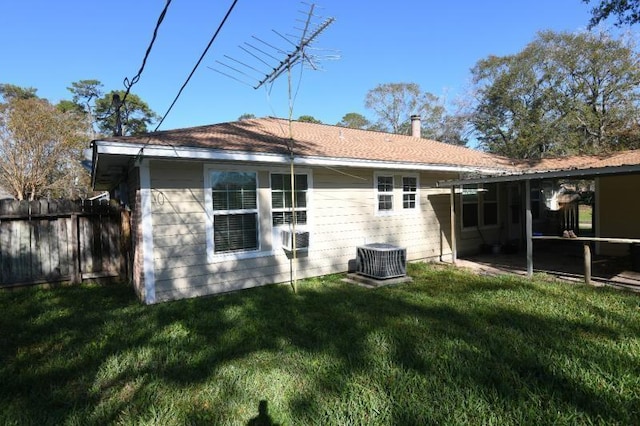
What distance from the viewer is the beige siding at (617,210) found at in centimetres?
952

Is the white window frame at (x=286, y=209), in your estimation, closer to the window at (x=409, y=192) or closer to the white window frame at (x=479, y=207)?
the window at (x=409, y=192)

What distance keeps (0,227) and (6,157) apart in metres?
21.6

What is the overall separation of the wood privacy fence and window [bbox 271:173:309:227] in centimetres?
307

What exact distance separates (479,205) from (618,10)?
819 centimetres

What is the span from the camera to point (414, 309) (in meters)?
5.27

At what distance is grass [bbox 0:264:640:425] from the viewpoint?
2818mm

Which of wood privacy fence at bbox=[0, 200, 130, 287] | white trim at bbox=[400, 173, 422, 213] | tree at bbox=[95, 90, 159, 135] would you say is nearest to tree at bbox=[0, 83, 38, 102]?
tree at bbox=[95, 90, 159, 135]

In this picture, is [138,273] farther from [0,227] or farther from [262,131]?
[262,131]

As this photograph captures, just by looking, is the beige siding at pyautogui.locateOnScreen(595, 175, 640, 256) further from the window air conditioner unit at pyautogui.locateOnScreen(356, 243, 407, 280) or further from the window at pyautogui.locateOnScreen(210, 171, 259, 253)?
the window at pyautogui.locateOnScreen(210, 171, 259, 253)

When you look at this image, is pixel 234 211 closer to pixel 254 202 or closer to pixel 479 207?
pixel 254 202

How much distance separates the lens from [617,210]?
984cm

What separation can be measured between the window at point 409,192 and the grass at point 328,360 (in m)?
3.67

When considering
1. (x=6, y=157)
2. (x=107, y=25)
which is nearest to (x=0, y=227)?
(x=107, y=25)

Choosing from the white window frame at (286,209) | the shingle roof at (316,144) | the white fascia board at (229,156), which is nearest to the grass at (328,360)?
the white window frame at (286,209)
